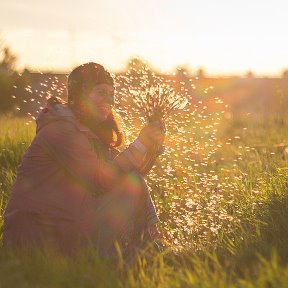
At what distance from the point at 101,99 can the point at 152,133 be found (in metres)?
0.41

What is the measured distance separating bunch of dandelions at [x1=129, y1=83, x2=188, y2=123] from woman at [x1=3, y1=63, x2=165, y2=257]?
0.14 metres

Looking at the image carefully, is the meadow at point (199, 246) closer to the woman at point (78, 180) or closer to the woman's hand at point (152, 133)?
the woman at point (78, 180)

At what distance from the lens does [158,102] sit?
388cm

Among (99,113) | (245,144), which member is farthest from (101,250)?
(245,144)

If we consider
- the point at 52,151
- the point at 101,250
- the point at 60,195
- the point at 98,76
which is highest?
the point at 98,76

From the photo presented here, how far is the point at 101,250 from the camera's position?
359 cm

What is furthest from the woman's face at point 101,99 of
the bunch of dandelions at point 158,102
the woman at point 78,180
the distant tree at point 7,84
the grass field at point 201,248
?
the distant tree at point 7,84

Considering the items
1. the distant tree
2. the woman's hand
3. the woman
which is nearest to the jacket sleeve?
the woman

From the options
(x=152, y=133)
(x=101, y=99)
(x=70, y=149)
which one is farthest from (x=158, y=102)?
(x=70, y=149)

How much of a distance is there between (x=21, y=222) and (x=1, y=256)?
404 millimetres

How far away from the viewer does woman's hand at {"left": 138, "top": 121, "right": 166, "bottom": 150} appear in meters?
3.73

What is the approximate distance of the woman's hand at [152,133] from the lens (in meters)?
3.73

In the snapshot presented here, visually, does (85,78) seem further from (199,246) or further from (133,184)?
(199,246)

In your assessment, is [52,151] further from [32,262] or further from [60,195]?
[32,262]
